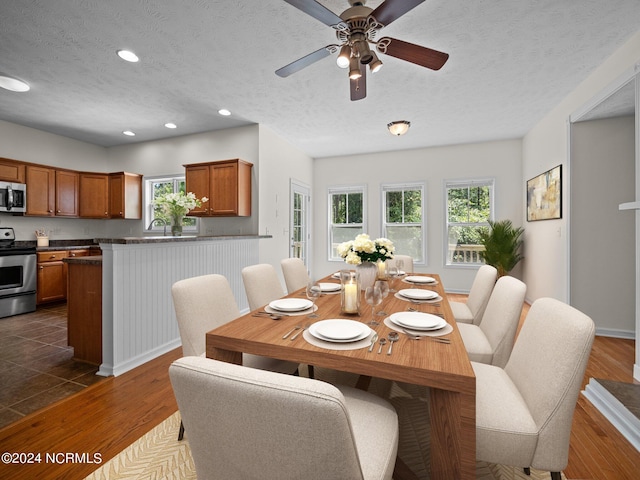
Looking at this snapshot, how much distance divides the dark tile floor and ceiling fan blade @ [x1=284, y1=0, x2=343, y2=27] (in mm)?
2961

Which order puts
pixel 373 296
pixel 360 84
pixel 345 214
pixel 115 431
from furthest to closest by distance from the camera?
pixel 345 214 → pixel 360 84 → pixel 115 431 → pixel 373 296

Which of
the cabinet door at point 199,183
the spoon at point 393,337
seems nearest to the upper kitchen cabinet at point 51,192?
the cabinet door at point 199,183

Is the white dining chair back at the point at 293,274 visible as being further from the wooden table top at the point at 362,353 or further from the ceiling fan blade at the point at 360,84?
the ceiling fan blade at the point at 360,84

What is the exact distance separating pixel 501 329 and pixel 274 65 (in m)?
2.88

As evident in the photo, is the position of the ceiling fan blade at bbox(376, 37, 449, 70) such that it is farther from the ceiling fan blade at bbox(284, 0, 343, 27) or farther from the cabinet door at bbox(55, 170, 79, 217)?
the cabinet door at bbox(55, 170, 79, 217)

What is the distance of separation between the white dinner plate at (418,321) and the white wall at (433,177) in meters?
4.48

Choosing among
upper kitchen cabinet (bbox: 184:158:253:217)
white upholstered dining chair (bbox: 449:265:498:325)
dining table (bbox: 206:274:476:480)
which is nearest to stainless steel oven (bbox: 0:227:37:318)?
upper kitchen cabinet (bbox: 184:158:253:217)

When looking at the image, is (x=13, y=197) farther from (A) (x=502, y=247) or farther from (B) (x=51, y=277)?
(A) (x=502, y=247)

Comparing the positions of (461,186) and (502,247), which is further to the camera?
(461,186)

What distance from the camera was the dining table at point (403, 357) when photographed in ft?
2.87

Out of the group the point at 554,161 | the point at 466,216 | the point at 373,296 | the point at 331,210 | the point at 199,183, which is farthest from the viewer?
the point at 331,210

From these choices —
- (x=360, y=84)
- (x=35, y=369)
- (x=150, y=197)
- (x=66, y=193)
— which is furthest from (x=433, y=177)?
(x=66, y=193)

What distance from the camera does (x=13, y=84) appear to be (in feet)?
10.1

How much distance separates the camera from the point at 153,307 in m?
2.68
